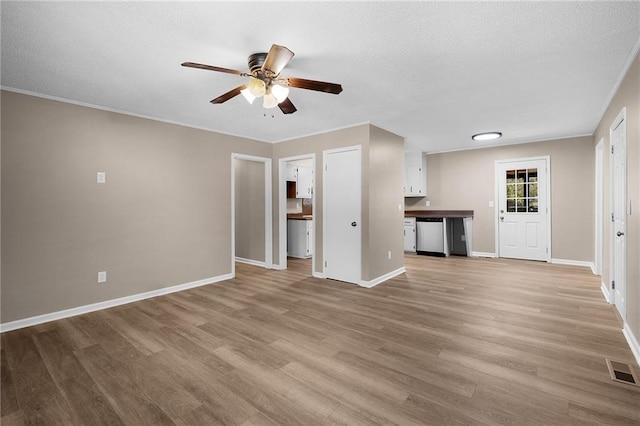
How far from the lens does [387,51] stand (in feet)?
7.78

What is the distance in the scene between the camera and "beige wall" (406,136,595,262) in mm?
5535

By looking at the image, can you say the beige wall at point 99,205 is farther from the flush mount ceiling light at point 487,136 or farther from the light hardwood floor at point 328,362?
the flush mount ceiling light at point 487,136

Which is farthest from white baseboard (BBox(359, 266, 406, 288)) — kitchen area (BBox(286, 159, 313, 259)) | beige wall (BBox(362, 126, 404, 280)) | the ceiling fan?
the ceiling fan

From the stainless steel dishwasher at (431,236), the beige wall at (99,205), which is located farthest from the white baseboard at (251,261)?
the stainless steel dishwasher at (431,236)

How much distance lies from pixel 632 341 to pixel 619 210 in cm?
142

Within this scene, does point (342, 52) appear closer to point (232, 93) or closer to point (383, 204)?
point (232, 93)

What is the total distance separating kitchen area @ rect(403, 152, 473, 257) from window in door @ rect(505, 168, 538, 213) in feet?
2.74

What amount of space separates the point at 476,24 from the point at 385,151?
2811mm

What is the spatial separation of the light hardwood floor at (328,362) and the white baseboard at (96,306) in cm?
13

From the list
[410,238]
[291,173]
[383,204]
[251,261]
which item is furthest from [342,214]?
[410,238]

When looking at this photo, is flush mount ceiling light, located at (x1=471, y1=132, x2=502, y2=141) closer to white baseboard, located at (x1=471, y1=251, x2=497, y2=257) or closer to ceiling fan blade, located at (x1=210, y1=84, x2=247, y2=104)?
white baseboard, located at (x1=471, y1=251, x2=497, y2=257)

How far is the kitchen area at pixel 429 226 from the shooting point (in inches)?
268

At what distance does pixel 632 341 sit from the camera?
2.47m

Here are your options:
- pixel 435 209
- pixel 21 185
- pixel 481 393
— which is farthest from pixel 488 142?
pixel 21 185
